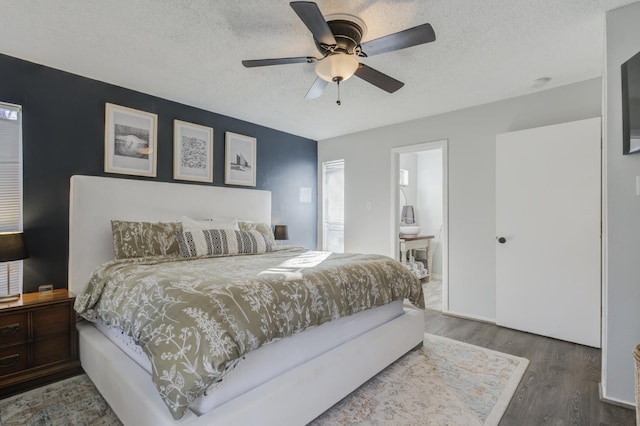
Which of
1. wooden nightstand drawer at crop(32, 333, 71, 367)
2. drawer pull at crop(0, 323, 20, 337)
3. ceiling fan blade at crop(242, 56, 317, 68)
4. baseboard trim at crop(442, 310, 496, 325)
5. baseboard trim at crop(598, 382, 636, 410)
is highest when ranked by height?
ceiling fan blade at crop(242, 56, 317, 68)

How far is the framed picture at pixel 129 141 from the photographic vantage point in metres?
3.07

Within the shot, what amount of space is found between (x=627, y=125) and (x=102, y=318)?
3.55 meters

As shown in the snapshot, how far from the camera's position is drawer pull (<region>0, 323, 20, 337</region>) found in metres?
2.10

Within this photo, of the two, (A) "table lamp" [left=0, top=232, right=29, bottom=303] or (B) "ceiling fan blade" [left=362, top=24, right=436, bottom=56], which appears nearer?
(B) "ceiling fan blade" [left=362, top=24, right=436, bottom=56]

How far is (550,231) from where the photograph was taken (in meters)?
3.08

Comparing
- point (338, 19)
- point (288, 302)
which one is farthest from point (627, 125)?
point (288, 302)

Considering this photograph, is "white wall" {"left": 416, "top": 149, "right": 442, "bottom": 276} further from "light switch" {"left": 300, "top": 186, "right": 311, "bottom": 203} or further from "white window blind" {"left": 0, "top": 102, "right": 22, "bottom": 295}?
"white window blind" {"left": 0, "top": 102, "right": 22, "bottom": 295}

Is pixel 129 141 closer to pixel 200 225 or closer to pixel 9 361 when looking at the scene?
pixel 200 225

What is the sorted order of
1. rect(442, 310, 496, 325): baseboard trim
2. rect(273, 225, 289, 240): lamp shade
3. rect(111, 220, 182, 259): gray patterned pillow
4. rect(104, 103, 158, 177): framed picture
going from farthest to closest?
rect(273, 225, 289, 240): lamp shade → rect(442, 310, 496, 325): baseboard trim → rect(104, 103, 158, 177): framed picture → rect(111, 220, 182, 259): gray patterned pillow

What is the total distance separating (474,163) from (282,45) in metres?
2.60

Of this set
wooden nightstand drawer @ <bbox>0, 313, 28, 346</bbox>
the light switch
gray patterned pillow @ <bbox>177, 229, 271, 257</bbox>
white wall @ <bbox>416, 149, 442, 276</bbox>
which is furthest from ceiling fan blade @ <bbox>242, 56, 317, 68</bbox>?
white wall @ <bbox>416, 149, 442, 276</bbox>

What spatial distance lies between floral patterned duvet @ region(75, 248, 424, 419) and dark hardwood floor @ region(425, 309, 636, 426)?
1.03 meters

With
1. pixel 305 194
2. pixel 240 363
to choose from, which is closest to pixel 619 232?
pixel 240 363

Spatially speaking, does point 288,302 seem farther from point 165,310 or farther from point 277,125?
point 277,125
